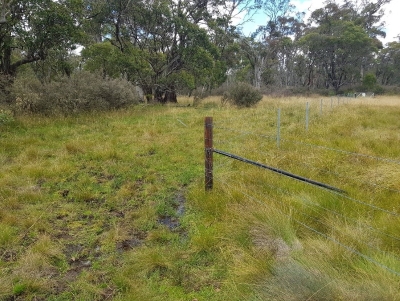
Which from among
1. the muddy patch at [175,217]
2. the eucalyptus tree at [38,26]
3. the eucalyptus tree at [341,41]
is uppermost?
the eucalyptus tree at [341,41]

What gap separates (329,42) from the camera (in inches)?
1399

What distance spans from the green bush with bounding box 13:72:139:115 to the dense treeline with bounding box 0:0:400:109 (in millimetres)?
200

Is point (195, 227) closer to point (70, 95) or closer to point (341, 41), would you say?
point (70, 95)

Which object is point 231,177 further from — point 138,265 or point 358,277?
point 358,277

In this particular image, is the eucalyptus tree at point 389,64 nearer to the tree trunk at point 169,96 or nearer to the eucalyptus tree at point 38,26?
the tree trunk at point 169,96

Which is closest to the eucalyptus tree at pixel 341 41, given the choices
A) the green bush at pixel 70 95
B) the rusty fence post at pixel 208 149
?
the green bush at pixel 70 95

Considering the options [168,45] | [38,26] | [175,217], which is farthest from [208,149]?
[168,45]

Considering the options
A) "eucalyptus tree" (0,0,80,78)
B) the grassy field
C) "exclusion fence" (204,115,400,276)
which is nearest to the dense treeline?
"eucalyptus tree" (0,0,80,78)

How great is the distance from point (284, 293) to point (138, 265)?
1.37 m

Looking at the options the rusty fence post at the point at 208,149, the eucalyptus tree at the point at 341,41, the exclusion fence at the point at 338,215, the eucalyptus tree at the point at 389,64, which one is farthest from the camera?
the eucalyptus tree at the point at 389,64

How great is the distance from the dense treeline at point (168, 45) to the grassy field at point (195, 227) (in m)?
6.04

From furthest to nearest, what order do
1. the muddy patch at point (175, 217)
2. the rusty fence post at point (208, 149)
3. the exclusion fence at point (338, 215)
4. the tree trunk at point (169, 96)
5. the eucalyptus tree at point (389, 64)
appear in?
1. the eucalyptus tree at point (389, 64)
2. the tree trunk at point (169, 96)
3. the rusty fence post at point (208, 149)
4. the muddy patch at point (175, 217)
5. the exclusion fence at point (338, 215)

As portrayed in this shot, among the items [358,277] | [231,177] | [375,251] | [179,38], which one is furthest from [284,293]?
[179,38]

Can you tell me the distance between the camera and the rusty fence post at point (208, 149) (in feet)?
12.4
